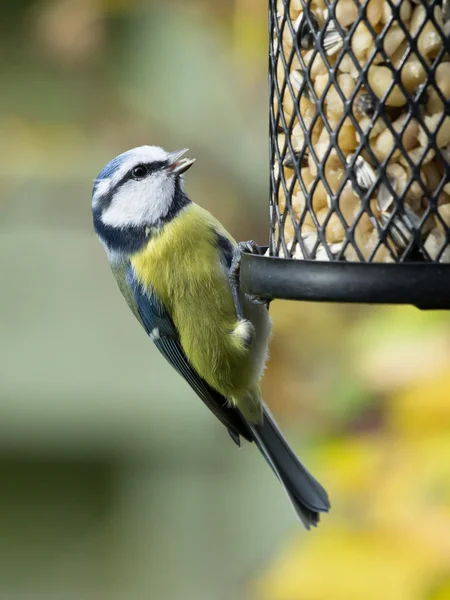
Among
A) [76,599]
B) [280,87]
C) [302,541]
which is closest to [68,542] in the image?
[76,599]

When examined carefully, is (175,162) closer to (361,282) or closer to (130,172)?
(130,172)

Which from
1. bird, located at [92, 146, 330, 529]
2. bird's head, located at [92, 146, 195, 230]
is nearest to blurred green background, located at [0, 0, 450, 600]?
bird, located at [92, 146, 330, 529]

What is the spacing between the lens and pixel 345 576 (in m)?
2.75

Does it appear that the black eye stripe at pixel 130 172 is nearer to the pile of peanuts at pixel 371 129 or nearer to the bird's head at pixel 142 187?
the bird's head at pixel 142 187

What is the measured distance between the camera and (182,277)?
2336 mm

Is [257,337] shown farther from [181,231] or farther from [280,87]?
[280,87]

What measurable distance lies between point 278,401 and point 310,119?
6.21ft

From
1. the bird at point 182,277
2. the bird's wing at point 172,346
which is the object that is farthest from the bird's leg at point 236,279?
the bird's wing at point 172,346

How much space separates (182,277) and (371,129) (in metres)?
0.76

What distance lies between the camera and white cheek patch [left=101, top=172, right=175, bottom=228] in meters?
2.32

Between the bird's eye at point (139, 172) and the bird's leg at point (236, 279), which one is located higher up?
the bird's eye at point (139, 172)

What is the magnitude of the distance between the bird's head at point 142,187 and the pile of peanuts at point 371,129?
0.55m

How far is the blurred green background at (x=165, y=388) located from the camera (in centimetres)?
276

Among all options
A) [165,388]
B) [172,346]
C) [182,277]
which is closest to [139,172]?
[182,277]
